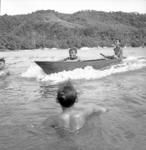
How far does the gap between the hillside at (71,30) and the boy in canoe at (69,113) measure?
187 feet

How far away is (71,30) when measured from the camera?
382ft

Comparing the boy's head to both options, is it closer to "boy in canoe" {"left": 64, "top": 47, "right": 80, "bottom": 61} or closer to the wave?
"boy in canoe" {"left": 64, "top": 47, "right": 80, "bottom": 61}

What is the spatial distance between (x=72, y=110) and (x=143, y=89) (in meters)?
5.61

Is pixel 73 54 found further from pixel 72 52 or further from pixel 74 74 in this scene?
pixel 74 74

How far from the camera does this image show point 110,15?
7082 inches

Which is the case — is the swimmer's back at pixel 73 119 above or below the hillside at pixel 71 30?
below

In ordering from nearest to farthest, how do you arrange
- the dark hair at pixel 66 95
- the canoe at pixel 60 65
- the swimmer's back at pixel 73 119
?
1. the dark hair at pixel 66 95
2. the swimmer's back at pixel 73 119
3. the canoe at pixel 60 65

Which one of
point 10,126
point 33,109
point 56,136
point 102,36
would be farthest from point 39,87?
point 102,36

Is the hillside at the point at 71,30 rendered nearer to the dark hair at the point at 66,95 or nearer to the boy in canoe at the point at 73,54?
the boy in canoe at the point at 73,54

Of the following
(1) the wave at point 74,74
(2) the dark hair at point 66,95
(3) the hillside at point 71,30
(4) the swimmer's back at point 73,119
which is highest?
(3) the hillside at point 71,30

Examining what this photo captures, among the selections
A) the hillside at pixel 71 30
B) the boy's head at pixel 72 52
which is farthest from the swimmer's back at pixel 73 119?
the hillside at pixel 71 30

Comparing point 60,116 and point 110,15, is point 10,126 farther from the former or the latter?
point 110,15

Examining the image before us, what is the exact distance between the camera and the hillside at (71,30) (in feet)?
240

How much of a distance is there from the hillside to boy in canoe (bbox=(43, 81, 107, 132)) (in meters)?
57.1
